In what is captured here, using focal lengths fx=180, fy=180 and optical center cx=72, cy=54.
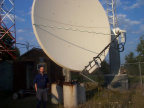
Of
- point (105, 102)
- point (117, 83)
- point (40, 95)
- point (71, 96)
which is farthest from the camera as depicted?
point (117, 83)

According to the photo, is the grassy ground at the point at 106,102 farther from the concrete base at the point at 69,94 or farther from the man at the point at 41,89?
the man at the point at 41,89

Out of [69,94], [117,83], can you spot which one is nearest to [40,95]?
[69,94]

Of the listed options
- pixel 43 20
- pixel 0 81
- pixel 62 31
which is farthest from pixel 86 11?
pixel 0 81

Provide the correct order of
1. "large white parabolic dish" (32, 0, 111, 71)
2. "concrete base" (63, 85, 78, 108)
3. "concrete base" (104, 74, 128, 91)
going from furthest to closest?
1. "concrete base" (104, 74, 128, 91)
2. "concrete base" (63, 85, 78, 108)
3. "large white parabolic dish" (32, 0, 111, 71)

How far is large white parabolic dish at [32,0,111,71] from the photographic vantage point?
6.30 meters

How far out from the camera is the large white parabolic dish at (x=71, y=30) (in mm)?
6301

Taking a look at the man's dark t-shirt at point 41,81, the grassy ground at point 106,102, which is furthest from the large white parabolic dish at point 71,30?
the grassy ground at point 106,102

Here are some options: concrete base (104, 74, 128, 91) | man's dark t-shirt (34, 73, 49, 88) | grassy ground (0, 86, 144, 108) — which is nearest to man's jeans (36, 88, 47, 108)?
man's dark t-shirt (34, 73, 49, 88)

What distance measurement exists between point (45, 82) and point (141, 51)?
2176 centimetres

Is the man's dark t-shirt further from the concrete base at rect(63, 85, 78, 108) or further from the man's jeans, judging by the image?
the concrete base at rect(63, 85, 78, 108)

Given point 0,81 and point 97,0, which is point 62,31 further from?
point 0,81

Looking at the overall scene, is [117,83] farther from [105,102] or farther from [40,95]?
[40,95]

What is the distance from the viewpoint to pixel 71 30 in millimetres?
7590

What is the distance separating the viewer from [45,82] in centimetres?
605
